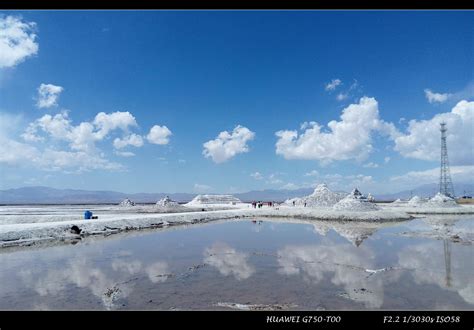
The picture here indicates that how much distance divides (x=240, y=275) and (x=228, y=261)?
3231mm

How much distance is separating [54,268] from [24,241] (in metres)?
10.5

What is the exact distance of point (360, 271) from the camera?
15.6 metres

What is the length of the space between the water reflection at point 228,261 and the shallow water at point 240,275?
2.1 inches

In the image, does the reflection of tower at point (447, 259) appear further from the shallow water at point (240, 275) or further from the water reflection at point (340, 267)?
the water reflection at point (340, 267)

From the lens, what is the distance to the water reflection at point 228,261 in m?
15.5

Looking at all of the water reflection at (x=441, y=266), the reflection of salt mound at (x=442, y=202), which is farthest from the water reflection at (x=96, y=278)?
the reflection of salt mound at (x=442, y=202)

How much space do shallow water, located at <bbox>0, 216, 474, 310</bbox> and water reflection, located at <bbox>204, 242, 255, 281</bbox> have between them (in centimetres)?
5

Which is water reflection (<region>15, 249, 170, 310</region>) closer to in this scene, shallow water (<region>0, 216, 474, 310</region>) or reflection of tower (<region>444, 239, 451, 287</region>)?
shallow water (<region>0, 216, 474, 310</region>)

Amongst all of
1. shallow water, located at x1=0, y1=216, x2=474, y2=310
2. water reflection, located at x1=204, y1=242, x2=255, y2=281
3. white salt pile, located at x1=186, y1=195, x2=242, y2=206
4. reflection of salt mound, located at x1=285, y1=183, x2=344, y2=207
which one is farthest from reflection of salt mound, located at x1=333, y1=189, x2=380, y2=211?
white salt pile, located at x1=186, y1=195, x2=242, y2=206

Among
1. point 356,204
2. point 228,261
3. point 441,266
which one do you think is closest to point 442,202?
point 356,204

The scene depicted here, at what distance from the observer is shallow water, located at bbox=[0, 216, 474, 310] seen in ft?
37.1
